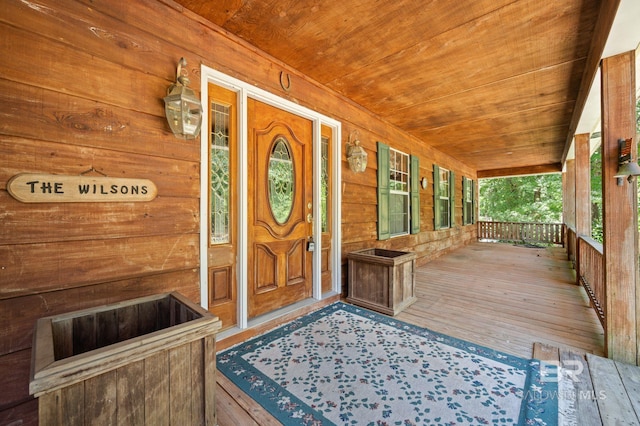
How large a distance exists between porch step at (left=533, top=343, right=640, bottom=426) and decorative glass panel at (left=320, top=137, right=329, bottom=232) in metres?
2.12

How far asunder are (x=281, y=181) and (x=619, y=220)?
270cm

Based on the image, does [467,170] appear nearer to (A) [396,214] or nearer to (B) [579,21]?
(A) [396,214]

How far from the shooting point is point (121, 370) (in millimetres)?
940

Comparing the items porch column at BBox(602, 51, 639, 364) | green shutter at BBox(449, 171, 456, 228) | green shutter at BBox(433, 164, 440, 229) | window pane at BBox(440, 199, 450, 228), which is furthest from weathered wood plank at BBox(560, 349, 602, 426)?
green shutter at BBox(449, 171, 456, 228)


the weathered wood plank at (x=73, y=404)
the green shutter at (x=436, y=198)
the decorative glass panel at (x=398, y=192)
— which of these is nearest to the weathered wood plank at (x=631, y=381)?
the weathered wood plank at (x=73, y=404)

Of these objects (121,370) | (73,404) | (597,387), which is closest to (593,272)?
(597,387)

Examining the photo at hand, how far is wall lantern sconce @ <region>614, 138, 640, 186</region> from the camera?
186cm

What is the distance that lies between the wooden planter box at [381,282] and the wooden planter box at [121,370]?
2009 millimetres

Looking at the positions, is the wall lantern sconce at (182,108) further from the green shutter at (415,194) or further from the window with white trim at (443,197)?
the window with white trim at (443,197)

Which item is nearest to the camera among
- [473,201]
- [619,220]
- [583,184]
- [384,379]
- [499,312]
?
Answer: [384,379]

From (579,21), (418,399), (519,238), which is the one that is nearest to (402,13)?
(579,21)

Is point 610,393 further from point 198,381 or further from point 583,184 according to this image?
point 583,184

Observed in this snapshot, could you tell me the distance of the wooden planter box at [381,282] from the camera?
2791 millimetres

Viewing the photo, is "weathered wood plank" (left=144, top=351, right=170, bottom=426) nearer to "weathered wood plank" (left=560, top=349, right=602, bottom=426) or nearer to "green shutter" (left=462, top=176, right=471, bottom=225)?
"weathered wood plank" (left=560, top=349, right=602, bottom=426)
